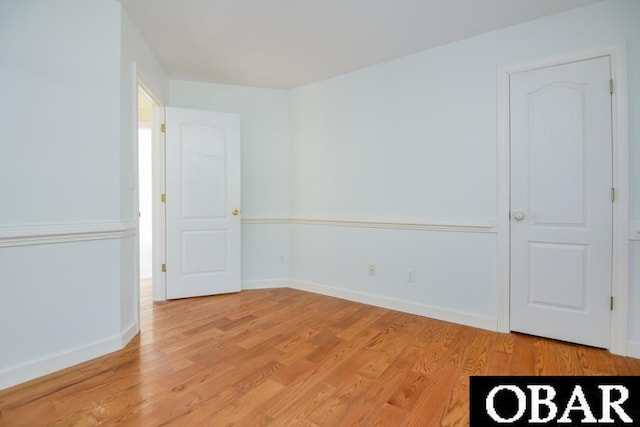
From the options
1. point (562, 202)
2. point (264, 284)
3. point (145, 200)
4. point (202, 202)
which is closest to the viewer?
point (562, 202)

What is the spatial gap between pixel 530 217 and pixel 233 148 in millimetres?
2925

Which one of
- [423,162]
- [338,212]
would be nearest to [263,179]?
[338,212]

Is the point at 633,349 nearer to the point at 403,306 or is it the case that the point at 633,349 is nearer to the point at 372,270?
the point at 403,306

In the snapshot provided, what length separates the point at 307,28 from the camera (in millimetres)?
2432

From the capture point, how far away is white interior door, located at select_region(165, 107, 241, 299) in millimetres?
3232

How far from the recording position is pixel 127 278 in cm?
228

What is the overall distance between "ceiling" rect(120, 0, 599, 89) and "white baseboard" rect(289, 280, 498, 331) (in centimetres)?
231

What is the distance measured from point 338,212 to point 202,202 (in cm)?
149

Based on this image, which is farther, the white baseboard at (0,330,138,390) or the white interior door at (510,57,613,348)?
the white interior door at (510,57,613,348)

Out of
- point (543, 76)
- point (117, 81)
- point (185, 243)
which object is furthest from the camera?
point (185, 243)

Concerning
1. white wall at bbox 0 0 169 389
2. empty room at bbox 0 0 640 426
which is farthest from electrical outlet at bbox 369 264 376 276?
white wall at bbox 0 0 169 389

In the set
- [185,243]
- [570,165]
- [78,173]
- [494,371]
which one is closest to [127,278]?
[78,173]

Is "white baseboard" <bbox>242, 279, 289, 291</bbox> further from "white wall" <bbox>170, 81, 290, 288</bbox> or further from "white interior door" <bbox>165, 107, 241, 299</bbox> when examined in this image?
"white interior door" <bbox>165, 107, 241, 299</bbox>

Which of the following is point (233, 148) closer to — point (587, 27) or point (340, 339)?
point (340, 339)
